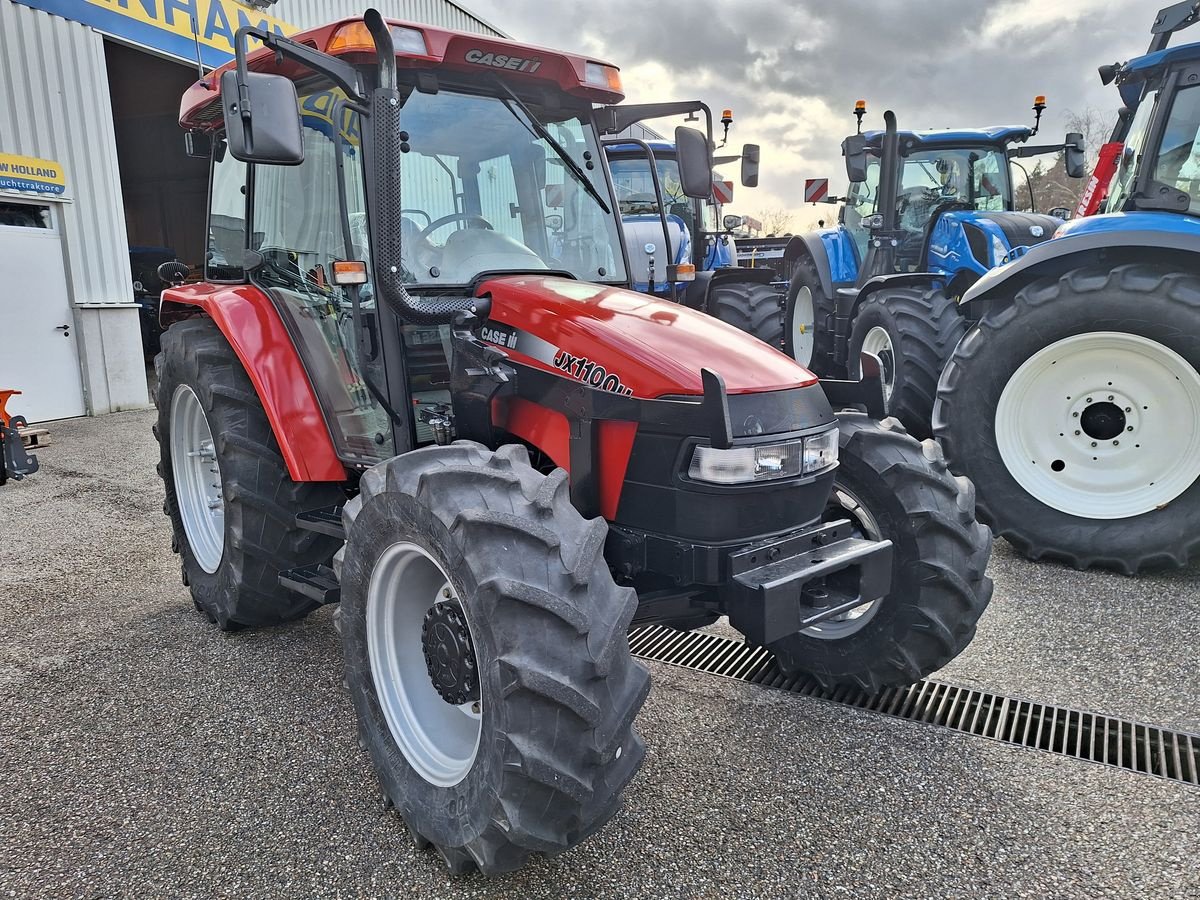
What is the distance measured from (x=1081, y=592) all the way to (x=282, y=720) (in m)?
3.34

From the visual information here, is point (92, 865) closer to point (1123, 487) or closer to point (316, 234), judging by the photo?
point (316, 234)

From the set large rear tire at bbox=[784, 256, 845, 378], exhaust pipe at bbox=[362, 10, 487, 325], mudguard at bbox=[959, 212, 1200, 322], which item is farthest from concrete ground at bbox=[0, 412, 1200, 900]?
large rear tire at bbox=[784, 256, 845, 378]

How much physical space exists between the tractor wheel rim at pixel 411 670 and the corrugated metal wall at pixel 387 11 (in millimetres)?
8059

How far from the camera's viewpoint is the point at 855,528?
2752mm

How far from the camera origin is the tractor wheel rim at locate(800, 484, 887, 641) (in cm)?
269

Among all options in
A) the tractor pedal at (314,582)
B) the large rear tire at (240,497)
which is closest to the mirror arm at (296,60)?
the large rear tire at (240,497)

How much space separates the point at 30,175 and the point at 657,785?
28.2 feet

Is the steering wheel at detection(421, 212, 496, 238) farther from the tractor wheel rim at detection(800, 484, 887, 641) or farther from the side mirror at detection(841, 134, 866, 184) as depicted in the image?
the side mirror at detection(841, 134, 866, 184)

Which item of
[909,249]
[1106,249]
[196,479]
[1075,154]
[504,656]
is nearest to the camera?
[504,656]

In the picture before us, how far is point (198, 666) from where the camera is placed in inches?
124

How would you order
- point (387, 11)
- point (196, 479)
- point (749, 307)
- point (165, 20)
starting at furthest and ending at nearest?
point (387, 11)
point (165, 20)
point (749, 307)
point (196, 479)

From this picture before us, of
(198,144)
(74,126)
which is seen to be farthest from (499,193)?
(74,126)

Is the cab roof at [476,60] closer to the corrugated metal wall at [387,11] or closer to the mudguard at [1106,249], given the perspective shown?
the mudguard at [1106,249]

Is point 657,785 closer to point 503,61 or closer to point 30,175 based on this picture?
point 503,61
